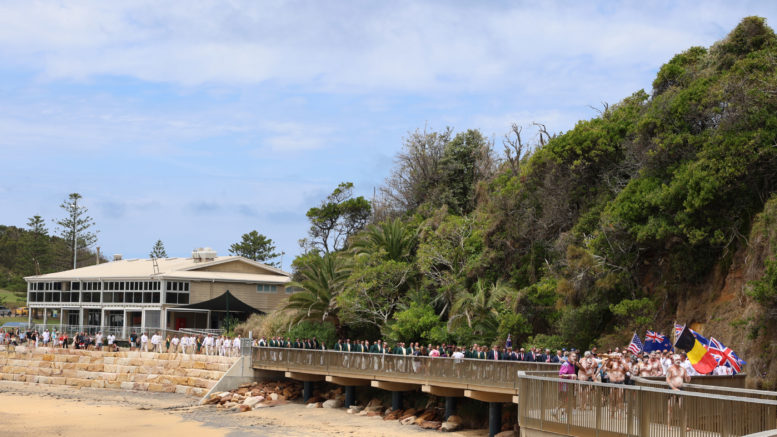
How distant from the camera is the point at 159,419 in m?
34.4

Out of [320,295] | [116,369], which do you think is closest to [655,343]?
[320,295]

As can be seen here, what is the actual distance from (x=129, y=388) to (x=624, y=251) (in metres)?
28.7

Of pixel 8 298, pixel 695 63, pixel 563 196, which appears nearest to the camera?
pixel 695 63

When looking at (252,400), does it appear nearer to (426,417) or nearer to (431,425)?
(426,417)

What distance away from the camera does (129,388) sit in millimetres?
44625

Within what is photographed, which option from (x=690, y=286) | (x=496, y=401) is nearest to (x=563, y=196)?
(x=690, y=286)

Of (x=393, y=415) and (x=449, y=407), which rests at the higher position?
(x=449, y=407)

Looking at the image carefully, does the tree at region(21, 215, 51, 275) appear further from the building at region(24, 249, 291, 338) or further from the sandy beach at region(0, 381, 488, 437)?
the sandy beach at region(0, 381, 488, 437)

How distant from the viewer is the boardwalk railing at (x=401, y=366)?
26.3 meters

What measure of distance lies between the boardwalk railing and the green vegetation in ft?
15.6

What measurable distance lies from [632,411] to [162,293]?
48.7 metres

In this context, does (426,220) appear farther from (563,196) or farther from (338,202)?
(338,202)

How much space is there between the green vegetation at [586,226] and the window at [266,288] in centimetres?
1188

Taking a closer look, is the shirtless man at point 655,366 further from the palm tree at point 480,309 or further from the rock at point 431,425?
the palm tree at point 480,309
